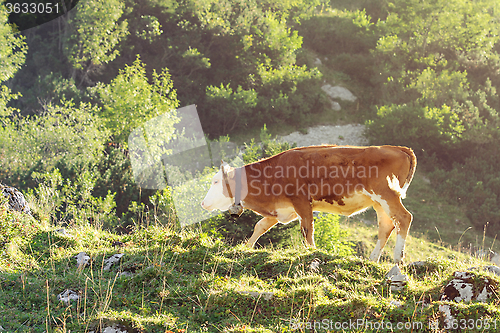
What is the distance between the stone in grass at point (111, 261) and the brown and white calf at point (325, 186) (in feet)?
6.12

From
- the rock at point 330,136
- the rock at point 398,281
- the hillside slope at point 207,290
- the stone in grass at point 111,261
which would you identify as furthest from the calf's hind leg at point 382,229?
the rock at point 330,136

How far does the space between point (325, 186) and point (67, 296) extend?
14.0ft

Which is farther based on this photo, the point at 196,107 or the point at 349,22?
the point at 349,22

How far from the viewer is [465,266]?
19.5 feet

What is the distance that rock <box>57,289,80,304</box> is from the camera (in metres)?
4.67

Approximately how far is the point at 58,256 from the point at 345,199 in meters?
4.82

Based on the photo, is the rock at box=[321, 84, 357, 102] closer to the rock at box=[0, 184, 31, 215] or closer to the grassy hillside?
the grassy hillside

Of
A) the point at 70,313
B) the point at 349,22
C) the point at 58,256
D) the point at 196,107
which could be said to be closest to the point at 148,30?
the point at 196,107

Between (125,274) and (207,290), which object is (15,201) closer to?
(125,274)

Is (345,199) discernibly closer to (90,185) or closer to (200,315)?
(200,315)

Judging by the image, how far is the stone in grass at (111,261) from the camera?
5.95 meters

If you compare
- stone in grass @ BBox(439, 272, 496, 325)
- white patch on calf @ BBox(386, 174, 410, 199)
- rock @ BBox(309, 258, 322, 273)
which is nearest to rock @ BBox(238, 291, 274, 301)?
rock @ BBox(309, 258, 322, 273)

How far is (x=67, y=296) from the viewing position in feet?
15.6

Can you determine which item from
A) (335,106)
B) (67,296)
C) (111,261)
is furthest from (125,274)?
(335,106)
